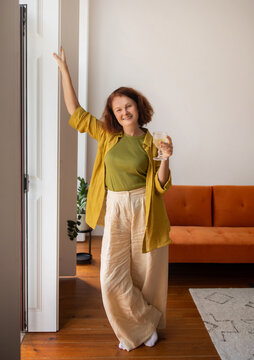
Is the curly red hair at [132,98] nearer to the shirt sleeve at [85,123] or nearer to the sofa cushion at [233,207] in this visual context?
the shirt sleeve at [85,123]

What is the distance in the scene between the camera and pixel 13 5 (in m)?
0.48

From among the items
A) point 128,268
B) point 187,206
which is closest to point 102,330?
point 128,268

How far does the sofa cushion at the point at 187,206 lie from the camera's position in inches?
150

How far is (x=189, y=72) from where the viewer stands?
4395mm

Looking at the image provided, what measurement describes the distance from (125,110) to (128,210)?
0.59m

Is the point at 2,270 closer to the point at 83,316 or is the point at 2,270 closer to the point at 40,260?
the point at 40,260

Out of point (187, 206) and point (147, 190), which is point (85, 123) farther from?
point (187, 206)

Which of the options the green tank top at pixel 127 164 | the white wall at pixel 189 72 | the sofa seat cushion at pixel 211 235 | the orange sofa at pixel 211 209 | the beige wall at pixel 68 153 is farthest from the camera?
the white wall at pixel 189 72

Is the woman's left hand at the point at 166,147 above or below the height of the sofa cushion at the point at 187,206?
above

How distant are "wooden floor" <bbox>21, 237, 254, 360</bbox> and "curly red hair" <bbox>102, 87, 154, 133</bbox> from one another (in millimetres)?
1331

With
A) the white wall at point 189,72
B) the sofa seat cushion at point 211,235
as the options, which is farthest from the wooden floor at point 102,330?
the white wall at point 189,72

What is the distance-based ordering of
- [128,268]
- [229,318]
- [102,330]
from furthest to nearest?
[229,318] → [102,330] → [128,268]

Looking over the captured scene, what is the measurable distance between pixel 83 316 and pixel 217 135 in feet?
9.62

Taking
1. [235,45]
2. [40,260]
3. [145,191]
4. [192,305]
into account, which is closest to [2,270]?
[145,191]
